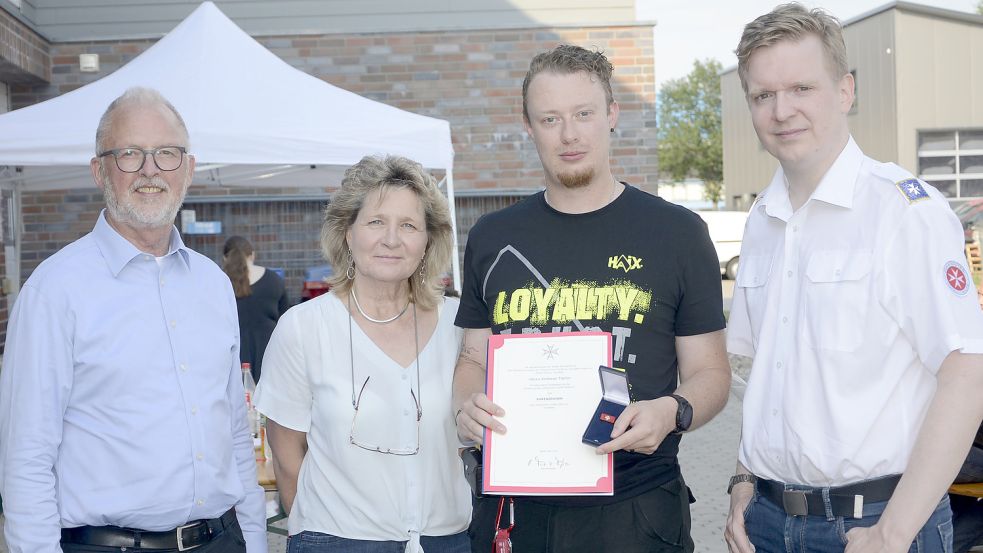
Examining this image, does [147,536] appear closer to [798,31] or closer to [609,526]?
[609,526]

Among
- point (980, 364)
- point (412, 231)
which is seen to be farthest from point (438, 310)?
point (980, 364)

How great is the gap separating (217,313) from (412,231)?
621mm

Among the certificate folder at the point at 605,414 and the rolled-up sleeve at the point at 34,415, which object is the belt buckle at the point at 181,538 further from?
the certificate folder at the point at 605,414

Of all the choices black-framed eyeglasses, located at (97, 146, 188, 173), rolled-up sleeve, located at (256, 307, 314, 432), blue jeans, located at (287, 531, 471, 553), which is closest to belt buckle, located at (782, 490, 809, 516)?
blue jeans, located at (287, 531, 471, 553)

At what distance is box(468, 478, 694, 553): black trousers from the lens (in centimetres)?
237

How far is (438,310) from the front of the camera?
2.83 meters

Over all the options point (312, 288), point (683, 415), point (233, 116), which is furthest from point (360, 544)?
point (312, 288)

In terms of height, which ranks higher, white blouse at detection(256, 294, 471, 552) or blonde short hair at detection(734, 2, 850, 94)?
blonde short hair at detection(734, 2, 850, 94)

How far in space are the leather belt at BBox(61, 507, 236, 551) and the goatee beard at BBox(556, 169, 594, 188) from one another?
1349 millimetres

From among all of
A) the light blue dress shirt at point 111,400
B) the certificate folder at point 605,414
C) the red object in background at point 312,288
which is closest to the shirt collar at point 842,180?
the certificate folder at point 605,414

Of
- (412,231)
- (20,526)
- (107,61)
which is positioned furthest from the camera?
(107,61)

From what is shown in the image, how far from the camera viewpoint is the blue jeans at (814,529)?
2082mm

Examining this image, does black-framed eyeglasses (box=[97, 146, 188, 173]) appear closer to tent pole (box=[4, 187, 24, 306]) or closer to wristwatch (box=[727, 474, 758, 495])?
wristwatch (box=[727, 474, 758, 495])

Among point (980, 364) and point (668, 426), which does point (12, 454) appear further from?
point (980, 364)
